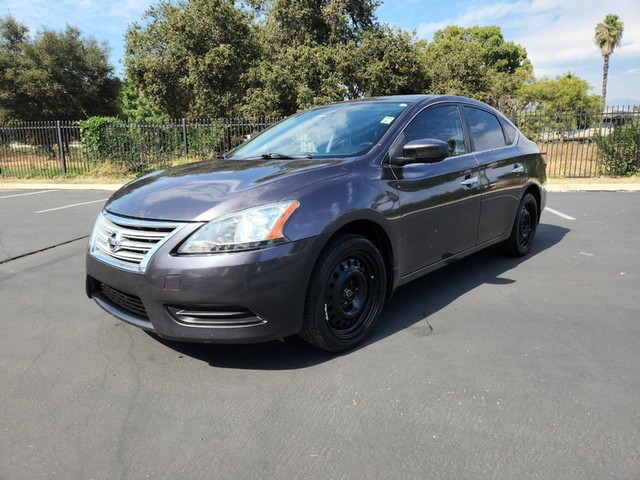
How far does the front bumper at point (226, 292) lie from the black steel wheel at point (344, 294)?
0.10 meters

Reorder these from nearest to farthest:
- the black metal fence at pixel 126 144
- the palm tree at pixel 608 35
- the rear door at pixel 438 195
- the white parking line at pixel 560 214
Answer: the rear door at pixel 438 195 < the white parking line at pixel 560 214 < the black metal fence at pixel 126 144 < the palm tree at pixel 608 35

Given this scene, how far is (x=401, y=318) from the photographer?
378 cm

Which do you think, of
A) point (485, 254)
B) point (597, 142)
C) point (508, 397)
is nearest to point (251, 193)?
point (508, 397)

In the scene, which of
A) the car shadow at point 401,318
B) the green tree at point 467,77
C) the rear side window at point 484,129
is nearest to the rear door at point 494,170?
the rear side window at point 484,129

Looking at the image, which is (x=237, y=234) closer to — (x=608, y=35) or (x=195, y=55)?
(x=195, y=55)

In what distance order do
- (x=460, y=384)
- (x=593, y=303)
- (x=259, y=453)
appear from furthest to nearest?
(x=593, y=303) < (x=460, y=384) < (x=259, y=453)

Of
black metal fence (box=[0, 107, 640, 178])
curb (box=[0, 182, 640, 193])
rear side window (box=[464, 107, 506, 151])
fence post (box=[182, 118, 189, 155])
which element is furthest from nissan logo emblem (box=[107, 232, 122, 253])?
fence post (box=[182, 118, 189, 155])

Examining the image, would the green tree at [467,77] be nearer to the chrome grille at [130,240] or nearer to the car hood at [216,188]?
the car hood at [216,188]

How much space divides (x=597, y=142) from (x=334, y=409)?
50.2ft

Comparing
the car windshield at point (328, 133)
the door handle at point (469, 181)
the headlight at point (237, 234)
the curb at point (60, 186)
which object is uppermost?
the car windshield at point (328, 133)

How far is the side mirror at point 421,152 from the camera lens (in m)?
3.38

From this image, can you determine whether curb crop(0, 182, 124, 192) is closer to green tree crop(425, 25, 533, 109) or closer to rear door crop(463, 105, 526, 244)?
rear door crop(463, 105, 526, 244)

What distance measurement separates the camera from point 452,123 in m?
4.29

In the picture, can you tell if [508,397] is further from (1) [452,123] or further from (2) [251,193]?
(1) [452,123]
